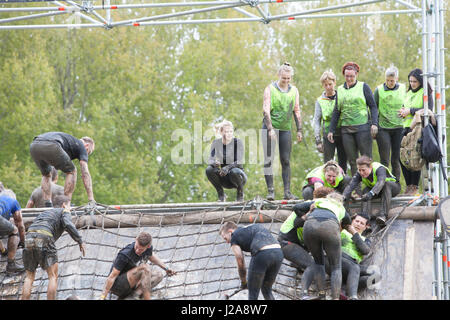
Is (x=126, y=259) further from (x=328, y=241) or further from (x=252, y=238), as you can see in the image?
(x=328, y=241)

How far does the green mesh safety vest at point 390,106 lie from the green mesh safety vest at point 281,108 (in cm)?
120

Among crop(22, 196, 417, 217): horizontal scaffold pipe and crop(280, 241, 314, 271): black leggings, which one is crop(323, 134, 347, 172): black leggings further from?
crop(280, 241, 314, 271): black leggings

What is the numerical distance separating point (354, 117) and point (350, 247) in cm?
207

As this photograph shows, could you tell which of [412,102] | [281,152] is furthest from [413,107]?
[281,152]

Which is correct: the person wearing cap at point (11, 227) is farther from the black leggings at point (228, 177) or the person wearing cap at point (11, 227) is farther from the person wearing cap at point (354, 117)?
the person wearing cap at point (354, 117)

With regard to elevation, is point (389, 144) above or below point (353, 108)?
below

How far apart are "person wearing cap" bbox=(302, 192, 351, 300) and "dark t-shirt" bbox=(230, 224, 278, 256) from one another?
0.49 m

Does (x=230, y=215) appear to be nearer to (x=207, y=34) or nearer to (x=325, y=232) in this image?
(x=325, y=232)

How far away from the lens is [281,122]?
39.5 ft

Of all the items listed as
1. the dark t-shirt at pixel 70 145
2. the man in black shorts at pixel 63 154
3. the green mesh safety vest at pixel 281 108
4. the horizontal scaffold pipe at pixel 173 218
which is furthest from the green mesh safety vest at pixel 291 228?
the dark t-shirt at pixel 70 145

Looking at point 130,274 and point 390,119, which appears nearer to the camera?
point 130,274

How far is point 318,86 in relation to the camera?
24.1 m

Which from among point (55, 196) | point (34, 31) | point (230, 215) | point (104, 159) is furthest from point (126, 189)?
point (230, 215)

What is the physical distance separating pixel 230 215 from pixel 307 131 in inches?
493
